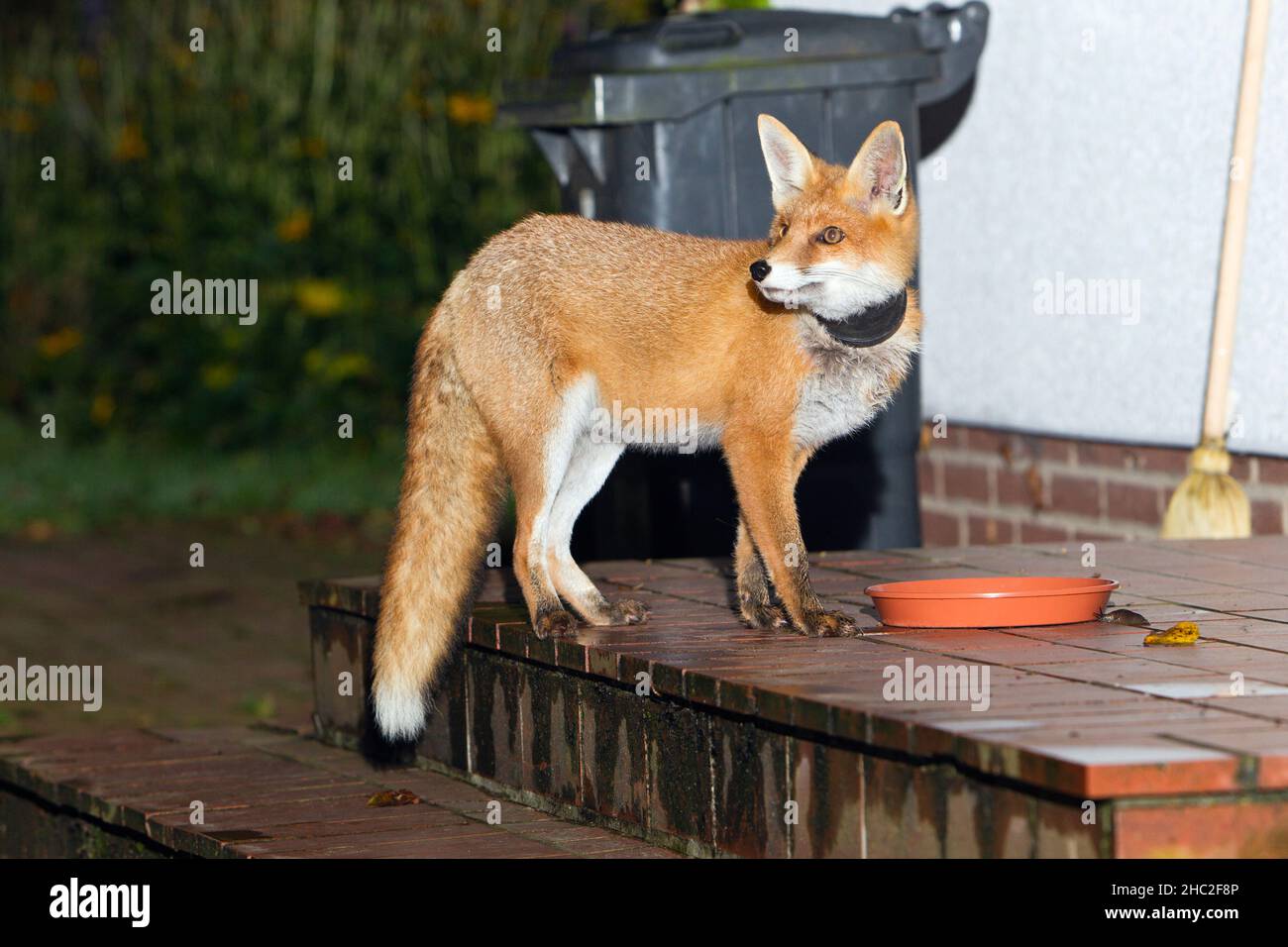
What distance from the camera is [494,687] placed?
14.4 ft

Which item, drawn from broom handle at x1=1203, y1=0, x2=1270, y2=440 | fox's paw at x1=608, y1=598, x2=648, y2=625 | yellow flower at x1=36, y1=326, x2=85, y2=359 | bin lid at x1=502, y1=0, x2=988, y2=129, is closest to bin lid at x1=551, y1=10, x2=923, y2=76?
bin lid at x1=502, y1=0, x2=988, y2=129

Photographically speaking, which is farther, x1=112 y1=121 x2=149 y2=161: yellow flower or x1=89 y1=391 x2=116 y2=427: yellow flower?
x1=112 y1=121 x2=149 y2=161: yellow flower

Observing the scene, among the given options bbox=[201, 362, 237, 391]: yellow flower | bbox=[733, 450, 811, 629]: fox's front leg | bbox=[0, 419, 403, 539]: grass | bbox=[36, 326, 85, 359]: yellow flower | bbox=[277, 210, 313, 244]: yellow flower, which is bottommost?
bbox=[733, 450, 811, 629]: fox's front leg

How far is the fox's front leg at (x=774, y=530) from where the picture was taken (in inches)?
163

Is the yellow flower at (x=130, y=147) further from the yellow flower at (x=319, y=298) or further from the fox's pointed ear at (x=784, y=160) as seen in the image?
the fox's pointed ear at (x=784, y=160)

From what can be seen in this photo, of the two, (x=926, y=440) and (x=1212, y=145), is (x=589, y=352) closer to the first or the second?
(x=1212, y=145)

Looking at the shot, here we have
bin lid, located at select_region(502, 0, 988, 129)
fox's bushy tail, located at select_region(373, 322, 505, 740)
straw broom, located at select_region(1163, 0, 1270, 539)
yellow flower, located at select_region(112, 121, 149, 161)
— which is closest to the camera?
fox's bushy tail, located at select_region(373, 322, 505, 740)

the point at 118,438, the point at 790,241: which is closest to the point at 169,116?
the point at 118,438

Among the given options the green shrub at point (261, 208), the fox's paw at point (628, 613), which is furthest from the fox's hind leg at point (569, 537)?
the green shrub at point (261, 208)

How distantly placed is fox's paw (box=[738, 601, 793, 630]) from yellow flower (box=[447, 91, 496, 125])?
25.3ft

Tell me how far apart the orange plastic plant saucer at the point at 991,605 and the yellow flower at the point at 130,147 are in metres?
8.88

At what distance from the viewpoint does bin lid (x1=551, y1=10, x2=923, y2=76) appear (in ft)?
18.8

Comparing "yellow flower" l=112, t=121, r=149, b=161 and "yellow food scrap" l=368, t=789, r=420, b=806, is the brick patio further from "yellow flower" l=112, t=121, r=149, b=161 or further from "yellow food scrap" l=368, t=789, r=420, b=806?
"yellow flower" l=112, t=121, r=149, b=161
